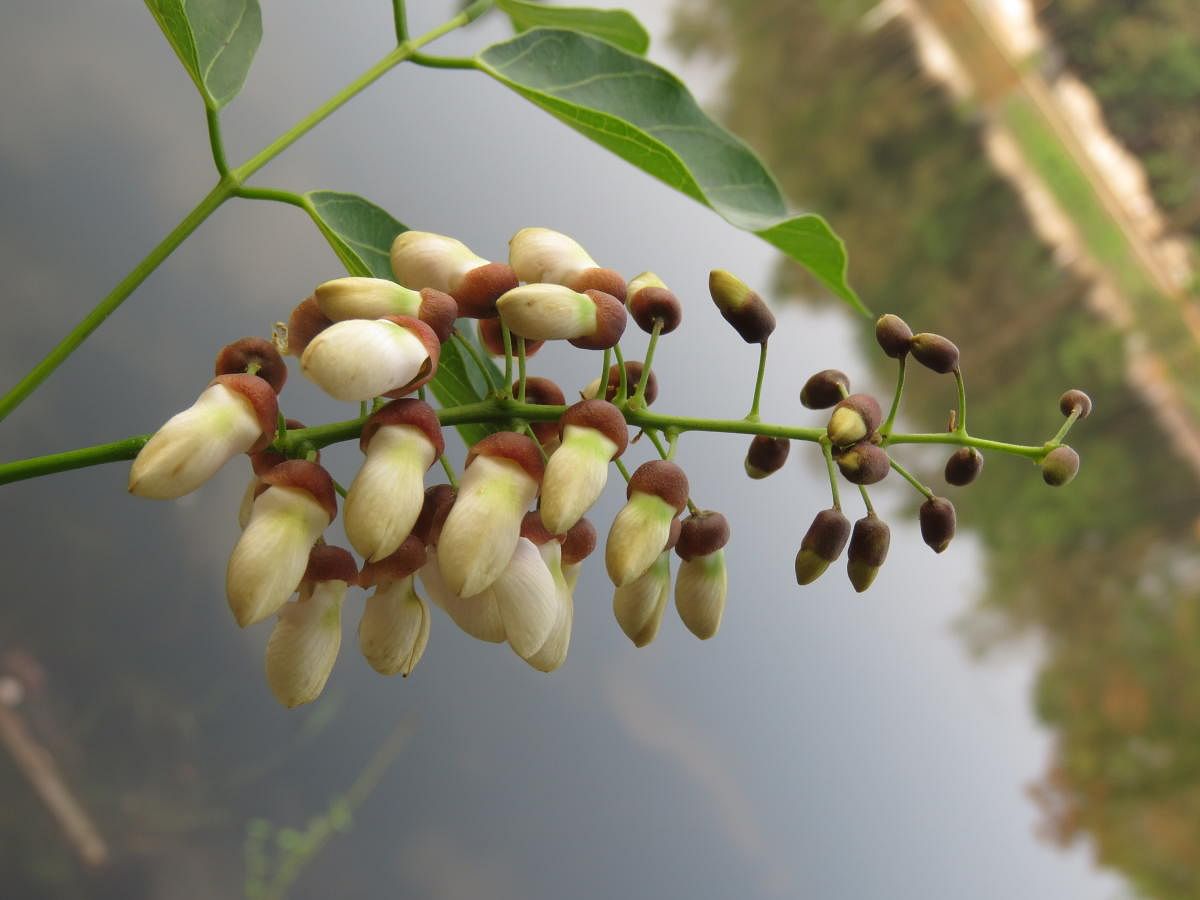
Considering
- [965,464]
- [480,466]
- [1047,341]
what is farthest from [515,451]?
[1047,341]

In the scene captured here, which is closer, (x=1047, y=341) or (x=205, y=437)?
(x=205, y=437)

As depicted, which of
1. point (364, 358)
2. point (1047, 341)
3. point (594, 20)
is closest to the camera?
point (364, 358)

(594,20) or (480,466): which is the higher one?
(594,20)

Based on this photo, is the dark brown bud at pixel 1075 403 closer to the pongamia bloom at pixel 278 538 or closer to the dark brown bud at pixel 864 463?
the dark brown bud at pixel 864 463

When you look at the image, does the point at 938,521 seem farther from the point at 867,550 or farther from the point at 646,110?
the point at 646,110

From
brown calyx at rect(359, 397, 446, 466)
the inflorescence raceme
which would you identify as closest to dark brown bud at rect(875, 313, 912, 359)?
the inflorescence raceme

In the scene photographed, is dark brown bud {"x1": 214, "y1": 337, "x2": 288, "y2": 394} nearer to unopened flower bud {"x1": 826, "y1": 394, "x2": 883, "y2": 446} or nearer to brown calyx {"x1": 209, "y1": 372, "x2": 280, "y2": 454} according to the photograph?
brown calyx {"x1": 209, "y1": 372, "x2": 280, "y2": 454}

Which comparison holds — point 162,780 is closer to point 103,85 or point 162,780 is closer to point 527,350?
point 103,85
